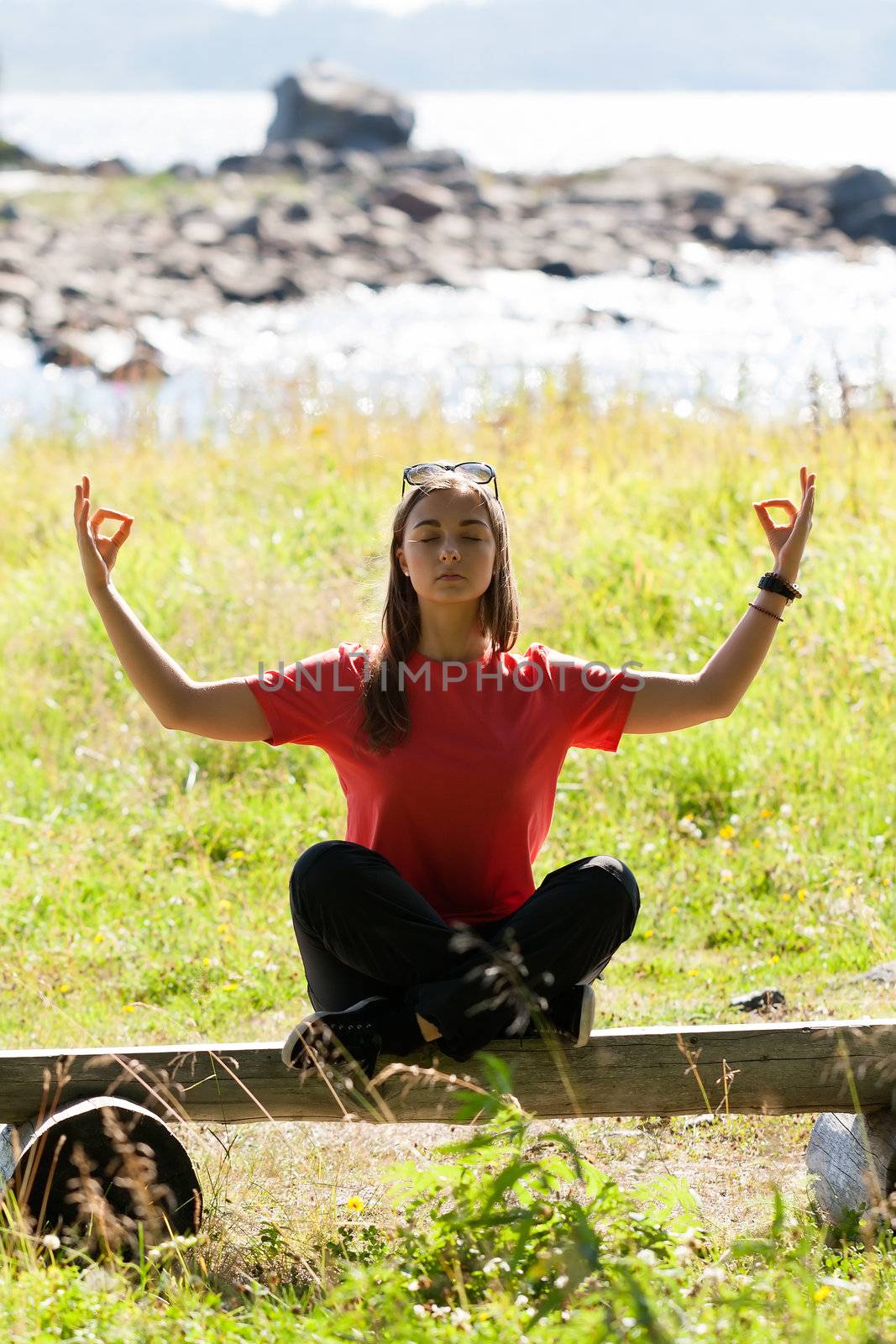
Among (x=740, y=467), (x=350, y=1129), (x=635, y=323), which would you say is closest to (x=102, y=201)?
(x=635, y=323)

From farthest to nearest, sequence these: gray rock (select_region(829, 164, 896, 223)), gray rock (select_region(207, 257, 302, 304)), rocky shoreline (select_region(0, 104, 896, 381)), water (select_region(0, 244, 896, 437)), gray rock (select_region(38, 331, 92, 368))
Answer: gray rock (select_region(829, 164, 896, 223)) < gray rock (select_region(207, 257, 302, 304)) < rocky shoreline (select_region(0, 104, 896, 381)) < gray rock (select_region(38, 331, 92, 368)) < water (select_region(0, 244, 896, 437))

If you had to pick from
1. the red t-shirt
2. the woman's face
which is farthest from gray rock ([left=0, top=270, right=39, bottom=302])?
the red t-shirt

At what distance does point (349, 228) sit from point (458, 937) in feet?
127

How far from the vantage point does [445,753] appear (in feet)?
10.2

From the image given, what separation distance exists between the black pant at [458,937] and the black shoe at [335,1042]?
0.10 m

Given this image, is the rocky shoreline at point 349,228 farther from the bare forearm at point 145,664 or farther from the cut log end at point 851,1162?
the cut log end at point 851,1162

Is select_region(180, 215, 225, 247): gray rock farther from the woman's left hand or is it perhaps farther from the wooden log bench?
the wooden log bench

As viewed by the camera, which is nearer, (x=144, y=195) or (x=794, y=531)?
(x=794, y=531)

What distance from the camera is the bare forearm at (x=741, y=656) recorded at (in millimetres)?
3139

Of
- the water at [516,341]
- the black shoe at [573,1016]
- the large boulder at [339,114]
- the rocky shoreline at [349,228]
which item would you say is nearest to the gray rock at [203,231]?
the rocky shoreline at [349,228]

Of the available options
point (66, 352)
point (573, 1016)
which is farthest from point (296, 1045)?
point (66, 352)

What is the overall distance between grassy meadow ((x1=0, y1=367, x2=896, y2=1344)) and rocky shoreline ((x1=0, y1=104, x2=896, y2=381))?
1520 centimetres

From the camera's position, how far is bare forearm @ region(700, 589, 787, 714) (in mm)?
3139

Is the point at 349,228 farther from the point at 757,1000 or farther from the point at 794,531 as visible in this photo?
the point at 794,531
